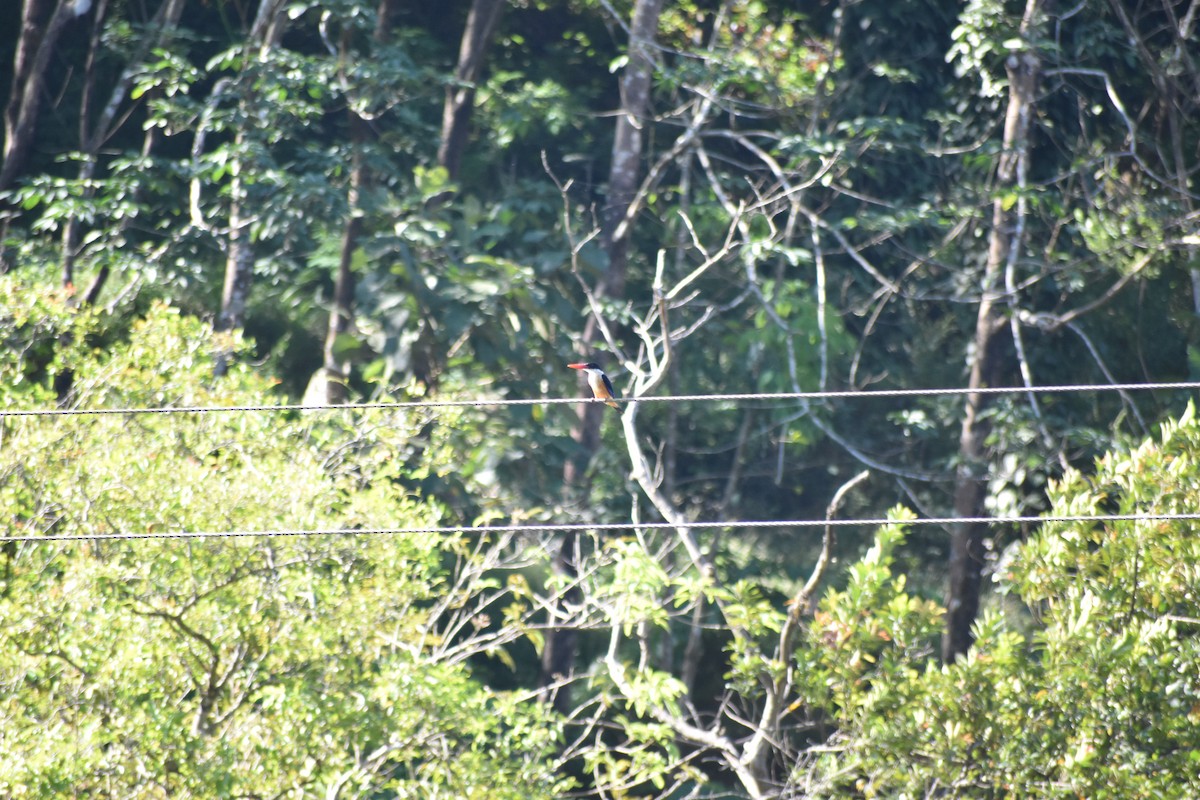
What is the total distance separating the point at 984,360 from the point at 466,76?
5.76 meters

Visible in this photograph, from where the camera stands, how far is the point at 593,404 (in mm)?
13992

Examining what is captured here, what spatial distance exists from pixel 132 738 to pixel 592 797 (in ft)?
25.2

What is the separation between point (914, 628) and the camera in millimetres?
8750

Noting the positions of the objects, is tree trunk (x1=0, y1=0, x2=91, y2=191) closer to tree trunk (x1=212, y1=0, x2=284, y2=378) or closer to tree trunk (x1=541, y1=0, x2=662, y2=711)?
tree trunk (x1=212, y1=0, x2=284, y2=378)

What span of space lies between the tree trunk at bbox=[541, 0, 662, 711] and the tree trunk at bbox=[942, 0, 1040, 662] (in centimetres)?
335

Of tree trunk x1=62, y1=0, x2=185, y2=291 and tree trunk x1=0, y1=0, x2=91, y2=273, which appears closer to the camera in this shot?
tree trunk x1=62, y1=0, x2=185, y2=291

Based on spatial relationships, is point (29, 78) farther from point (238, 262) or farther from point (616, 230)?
point (616, 230)

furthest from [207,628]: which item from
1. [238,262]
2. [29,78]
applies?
[29,78]

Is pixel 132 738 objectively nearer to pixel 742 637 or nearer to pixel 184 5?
pixel 742 637

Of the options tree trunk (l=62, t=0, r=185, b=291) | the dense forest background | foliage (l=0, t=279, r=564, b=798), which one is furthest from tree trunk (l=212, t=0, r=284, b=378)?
foliage (l=0, t=279, r=564, b=798)

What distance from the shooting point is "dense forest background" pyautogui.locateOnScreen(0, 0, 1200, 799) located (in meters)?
8.22

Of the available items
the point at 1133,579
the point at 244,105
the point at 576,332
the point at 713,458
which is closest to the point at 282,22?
the point at 244,105

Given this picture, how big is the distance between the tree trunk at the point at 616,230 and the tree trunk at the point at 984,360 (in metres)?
3.35

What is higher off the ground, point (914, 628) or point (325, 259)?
point (325, 259)
